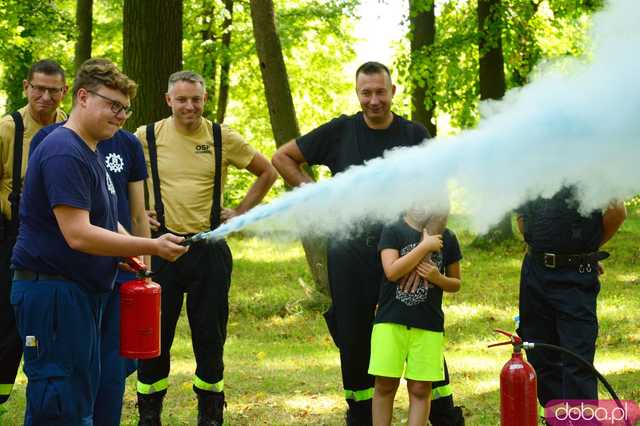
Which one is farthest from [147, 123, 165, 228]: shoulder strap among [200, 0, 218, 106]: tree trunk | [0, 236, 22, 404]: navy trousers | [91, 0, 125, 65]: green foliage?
[91, 0, 125, 65]: green foliage

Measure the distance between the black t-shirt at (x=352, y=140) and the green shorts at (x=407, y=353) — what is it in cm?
106

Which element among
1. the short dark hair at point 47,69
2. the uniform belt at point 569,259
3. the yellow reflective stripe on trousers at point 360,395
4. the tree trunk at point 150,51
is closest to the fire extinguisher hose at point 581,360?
the uniform belt at point 569,259

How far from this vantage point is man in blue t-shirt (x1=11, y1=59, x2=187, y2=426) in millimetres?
4000

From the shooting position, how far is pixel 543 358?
17.4 feet

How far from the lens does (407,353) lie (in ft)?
16.4

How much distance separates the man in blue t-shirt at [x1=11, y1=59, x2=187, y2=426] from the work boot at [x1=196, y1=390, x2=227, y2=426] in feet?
5.46

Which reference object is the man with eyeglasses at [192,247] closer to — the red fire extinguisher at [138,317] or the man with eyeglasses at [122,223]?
the man with eyeglasses at [122,223]

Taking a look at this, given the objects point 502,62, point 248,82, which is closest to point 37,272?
point 502,62

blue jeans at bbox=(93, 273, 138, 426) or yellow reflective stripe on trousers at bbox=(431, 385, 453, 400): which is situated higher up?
blue jeans at bbox=(93, 273, 138, 426)

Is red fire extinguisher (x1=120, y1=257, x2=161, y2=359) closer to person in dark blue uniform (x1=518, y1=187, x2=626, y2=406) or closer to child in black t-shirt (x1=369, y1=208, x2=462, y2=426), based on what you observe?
child in black t-shirt (x1=369, y1=208, x2=462, y2=426)

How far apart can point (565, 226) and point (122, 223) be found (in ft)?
8.48

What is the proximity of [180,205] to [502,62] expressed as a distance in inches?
480

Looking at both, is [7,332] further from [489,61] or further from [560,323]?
[489,61]

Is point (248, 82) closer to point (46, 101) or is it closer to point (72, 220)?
point (46, 101)
